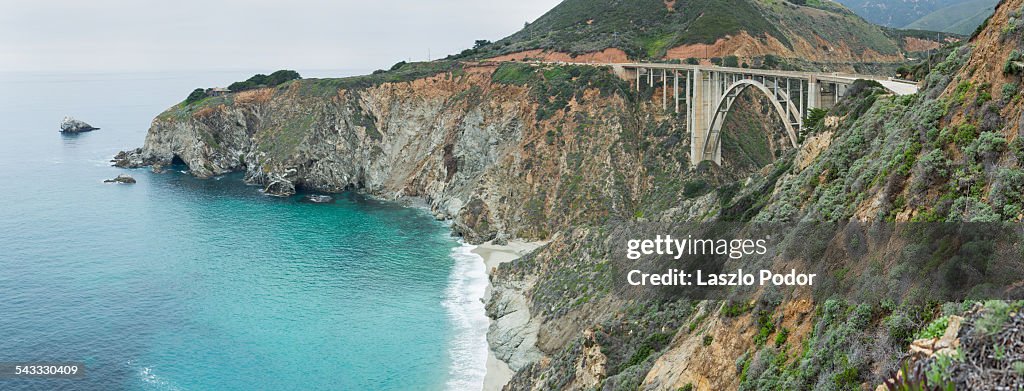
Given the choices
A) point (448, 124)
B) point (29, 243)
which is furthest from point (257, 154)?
point (29, 243)

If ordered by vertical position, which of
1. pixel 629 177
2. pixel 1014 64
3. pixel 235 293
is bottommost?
pixel 235 293

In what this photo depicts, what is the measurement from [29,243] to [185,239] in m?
14.6

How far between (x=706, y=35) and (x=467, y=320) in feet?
200

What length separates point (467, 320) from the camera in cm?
5441

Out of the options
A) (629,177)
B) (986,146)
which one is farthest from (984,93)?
(629,177)

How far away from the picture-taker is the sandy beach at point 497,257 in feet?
147

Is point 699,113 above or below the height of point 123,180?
above

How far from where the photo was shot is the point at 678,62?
94.7m

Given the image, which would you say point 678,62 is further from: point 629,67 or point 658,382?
point 658,382

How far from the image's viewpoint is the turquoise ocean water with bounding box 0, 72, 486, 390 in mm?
46875

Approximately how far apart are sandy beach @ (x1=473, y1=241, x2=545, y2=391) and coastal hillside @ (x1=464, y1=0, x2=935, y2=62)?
1523 inches

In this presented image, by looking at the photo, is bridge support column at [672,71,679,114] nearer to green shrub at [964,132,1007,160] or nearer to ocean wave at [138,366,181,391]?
ocean wave at [138,366,181,391]

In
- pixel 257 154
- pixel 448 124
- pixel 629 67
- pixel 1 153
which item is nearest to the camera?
pixel 629 67

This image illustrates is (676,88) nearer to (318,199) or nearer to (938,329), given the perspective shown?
(318,199)
